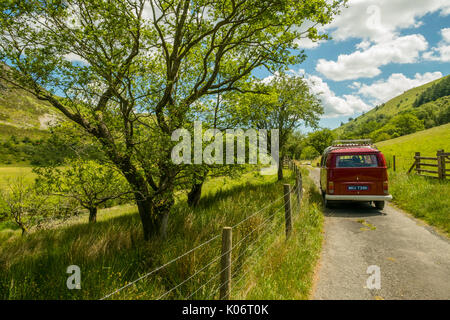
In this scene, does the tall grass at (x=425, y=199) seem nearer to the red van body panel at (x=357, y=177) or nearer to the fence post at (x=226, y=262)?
the red van body panel at (x=357, y=177)

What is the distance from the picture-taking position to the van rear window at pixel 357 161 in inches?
348

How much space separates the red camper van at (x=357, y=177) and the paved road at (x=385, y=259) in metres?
1.06

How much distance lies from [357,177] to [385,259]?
14.7 feet

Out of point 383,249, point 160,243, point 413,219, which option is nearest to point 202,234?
point 160,243

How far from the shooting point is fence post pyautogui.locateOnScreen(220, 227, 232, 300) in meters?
3.32

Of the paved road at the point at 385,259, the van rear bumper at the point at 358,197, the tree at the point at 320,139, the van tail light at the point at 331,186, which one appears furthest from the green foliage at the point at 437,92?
the paved road at the point at 385,259

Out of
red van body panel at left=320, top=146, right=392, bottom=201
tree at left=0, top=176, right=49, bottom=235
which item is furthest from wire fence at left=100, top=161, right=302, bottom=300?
tree at left=0, top=176, right=49, bottom=235

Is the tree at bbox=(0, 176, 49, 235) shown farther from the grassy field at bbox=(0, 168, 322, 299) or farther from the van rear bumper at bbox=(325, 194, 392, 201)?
the van rear bumper at bbox=(325, 194, 392, 201)

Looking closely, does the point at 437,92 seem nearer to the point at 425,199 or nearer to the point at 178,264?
the point at 425,199

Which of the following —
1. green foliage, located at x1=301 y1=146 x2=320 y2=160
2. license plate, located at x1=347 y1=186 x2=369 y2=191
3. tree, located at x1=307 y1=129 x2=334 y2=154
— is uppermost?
tree, located at x1=307 y1=129 x2=334 y2=154

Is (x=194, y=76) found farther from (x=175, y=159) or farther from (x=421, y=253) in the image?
(x=421, y=253)

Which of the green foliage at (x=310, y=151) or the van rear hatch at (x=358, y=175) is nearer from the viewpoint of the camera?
the van rear hatch at (x=358, y=175)

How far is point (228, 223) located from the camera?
24.3 ft

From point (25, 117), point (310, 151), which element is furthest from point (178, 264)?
point (310, 151)
